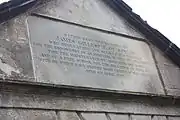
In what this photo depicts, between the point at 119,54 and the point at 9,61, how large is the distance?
1.73 m

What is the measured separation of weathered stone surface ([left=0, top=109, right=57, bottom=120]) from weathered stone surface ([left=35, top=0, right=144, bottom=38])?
1350 mm

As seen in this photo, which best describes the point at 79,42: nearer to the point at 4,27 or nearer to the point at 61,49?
the point at 61,49

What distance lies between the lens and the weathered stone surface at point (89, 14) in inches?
183

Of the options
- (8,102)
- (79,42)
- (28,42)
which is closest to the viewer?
(8,102)

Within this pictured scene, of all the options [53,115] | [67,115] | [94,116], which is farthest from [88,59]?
[53,115]

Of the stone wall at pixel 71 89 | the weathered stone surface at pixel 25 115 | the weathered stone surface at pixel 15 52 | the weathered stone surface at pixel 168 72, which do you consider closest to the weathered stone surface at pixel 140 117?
the stone wall at pixel 71 89

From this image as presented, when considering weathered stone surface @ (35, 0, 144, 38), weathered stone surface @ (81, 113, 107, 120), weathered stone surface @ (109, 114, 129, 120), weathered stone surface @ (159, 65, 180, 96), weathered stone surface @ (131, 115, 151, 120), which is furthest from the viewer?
weathered stone surface @ (159, 65, 180, 96)

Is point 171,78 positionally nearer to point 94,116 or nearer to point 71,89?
point 94,116

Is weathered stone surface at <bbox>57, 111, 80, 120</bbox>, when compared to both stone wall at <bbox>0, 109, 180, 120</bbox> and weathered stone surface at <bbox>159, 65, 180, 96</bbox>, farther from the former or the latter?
weathered stone surface at <bbox>159, 65, 180, 96</bbox>

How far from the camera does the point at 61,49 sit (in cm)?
429

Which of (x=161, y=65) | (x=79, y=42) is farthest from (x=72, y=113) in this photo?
(x=161, y=65)

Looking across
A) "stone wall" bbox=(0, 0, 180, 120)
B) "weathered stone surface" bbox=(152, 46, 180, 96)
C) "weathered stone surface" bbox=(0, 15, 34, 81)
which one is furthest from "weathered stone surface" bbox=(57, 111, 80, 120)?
"weathered stone surface" bbox=(152, 46, 180, 96)

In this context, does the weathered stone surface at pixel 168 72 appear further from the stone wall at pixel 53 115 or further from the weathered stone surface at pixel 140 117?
the stone wall at pixel 53 115

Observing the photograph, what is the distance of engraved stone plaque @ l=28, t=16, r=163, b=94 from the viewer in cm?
409
